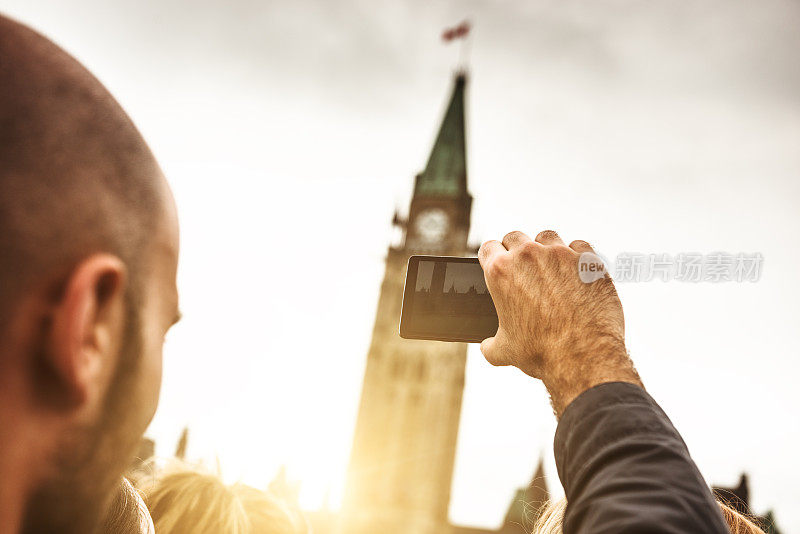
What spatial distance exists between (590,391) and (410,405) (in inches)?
1176

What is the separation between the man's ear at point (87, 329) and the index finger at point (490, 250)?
26.4 inches

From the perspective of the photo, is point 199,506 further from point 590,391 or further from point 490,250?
point 590,391

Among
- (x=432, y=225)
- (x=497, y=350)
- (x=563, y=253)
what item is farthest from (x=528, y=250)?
(x=432, y=225)

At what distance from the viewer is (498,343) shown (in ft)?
3.92

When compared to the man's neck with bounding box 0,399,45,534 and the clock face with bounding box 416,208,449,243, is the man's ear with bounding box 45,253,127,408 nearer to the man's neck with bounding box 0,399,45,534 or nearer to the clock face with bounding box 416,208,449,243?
the man's neck with bounding box 0,399,45,534

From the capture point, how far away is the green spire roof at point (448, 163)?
31.4 m

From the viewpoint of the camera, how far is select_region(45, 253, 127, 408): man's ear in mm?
652

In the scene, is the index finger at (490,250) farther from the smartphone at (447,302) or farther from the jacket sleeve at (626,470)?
the jacket sleeve at (626,470)

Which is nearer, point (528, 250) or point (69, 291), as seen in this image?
point (69, 291)

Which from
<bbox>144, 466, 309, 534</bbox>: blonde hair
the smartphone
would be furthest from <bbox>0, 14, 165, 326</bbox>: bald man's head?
<bbox>144, 466, 309, 534</bbox>: blonde hair

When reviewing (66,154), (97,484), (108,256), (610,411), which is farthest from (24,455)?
(610,411)

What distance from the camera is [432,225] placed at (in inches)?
1217

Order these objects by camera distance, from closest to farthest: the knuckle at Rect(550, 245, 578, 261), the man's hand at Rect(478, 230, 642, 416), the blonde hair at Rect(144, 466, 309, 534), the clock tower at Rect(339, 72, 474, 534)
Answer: the man's hand at Rect(478, 230, 642, 416) → the knuckle at Rect(550, 245, 578, 261) → the blonde hair at Rect(144, 466, 309, 534) → the clock tower at Rect(339, 72, 474, 534)

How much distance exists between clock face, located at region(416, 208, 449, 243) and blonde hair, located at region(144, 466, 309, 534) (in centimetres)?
2858
